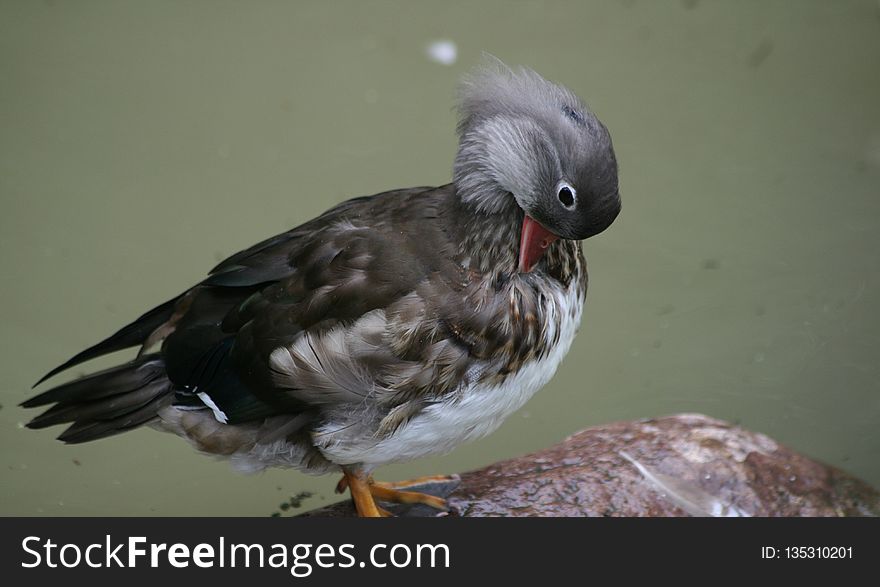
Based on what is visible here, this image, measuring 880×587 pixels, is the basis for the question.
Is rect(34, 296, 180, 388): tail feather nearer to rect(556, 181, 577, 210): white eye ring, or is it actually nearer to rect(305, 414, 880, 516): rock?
rect(305, 414, 880, 516): rock

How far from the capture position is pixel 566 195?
2.03 meters

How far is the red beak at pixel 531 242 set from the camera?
215cm

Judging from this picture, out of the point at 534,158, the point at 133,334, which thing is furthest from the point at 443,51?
the point at 534,158

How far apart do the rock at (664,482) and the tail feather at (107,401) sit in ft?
1.58

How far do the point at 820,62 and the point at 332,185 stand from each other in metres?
2.18

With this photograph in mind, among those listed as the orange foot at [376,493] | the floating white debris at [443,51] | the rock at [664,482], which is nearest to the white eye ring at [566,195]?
the rock at [664,482]

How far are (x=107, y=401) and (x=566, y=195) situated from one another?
3.76ft

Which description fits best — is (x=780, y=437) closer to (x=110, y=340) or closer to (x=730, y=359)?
(x=730, y=359)

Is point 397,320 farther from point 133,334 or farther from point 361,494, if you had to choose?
point 133,334

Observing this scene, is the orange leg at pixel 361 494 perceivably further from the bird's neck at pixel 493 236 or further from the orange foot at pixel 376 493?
the bird's neck at pixel 493 236

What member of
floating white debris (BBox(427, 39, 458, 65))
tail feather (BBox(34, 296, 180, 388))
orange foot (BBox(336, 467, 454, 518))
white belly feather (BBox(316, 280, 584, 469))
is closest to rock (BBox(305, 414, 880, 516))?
orange foot (BBox(336, 467, 454, 518))

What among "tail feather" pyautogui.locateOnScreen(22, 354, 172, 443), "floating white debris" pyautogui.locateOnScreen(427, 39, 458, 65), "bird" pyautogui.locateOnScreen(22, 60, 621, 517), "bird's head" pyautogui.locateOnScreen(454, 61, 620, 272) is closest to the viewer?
"bird's head" pyautogui.locateOnScreen(454, 61, 620, 272)

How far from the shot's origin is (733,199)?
3910mm

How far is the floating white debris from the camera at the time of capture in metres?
4.16
